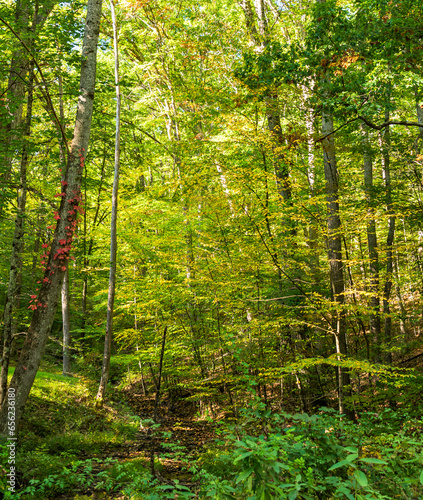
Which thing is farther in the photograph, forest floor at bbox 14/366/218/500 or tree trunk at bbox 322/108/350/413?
tree trunk at bbox 322/108/350/413

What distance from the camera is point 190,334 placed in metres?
8.69

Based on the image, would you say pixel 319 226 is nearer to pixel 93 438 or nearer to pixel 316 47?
pixel 316 47

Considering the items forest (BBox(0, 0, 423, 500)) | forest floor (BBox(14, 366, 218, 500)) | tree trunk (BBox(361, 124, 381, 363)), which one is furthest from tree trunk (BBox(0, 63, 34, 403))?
tree trunk (BBox(361, 124, 381, 363))

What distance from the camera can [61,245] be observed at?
5047 millimetres

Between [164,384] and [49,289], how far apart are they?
7.24m

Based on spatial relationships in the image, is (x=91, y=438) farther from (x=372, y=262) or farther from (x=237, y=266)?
(x=372, y=262)

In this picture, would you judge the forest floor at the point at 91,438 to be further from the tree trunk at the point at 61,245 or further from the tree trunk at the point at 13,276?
the tree trunk at the point at 13,276

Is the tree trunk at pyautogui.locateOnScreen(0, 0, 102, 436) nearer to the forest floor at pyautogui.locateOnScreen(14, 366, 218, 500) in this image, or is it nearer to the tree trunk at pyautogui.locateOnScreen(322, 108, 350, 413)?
the forest floor at pyautogui.locateOnScreen(14, 366, 218, 500)

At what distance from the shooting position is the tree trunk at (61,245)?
4.72m

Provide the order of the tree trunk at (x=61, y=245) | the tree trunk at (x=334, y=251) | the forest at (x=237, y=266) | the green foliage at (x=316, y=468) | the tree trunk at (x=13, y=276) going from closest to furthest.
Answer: the green foliage at (x=316, y=468) < the forest at (x=237, y=266) < the tree trunk at (x=61, y=245) < the tree trunk at (x=13, y=276) < the tree trunk at (x=334, y=251)

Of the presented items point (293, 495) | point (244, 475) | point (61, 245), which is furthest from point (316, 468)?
point (61, 245)

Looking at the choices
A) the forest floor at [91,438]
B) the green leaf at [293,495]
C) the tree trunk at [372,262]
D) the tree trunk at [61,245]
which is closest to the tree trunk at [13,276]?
the tree trunk at [61,245]

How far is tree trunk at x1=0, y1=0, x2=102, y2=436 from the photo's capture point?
472 centimetres

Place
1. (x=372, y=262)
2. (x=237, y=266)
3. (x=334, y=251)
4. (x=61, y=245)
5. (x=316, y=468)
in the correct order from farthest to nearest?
1. (x=372, y=262)
2. (x=237, y=266)
3. (x=334, y=251)
4. (x=61, y=245)
5. (x=316, y=468)
